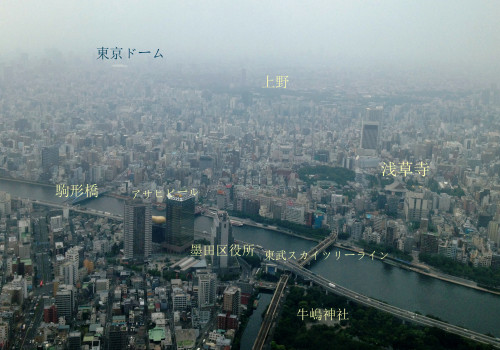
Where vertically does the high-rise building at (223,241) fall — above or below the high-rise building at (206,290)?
above

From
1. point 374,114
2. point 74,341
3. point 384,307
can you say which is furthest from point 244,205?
point 74,341

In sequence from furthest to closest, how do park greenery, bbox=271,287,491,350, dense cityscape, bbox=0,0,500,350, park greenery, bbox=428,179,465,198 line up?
1. park greenery, bbox=428,179,465,198
2. dense cityscape, bbox=0,0,500,350
3. park greenery, bbox=271,287,491,350

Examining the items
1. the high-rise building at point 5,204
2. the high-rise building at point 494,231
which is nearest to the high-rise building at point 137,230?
the high-rise building at point 5,204

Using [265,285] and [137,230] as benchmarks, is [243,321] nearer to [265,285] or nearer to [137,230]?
[265,285]

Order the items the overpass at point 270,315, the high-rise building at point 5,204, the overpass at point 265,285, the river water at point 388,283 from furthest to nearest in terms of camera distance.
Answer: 1. the high-rise building at point 5,204
2. the overpass at point 265,285
3. the river water at point 388,283
4. the overpass at point 270,315

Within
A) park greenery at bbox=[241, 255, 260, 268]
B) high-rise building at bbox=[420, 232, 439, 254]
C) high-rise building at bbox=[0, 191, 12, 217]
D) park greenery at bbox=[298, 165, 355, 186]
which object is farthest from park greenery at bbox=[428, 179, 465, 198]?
high-rise building at bbox=[0, 191, 12, 217]

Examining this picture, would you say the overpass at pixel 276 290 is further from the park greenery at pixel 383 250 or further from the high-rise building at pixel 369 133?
the high-rise building at pixel 369 133

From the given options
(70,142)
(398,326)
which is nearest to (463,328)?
(398,326)

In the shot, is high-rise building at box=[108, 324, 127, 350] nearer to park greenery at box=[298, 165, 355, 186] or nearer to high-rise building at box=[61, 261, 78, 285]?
high-rise building at box=[61, 261, 78, 285]
